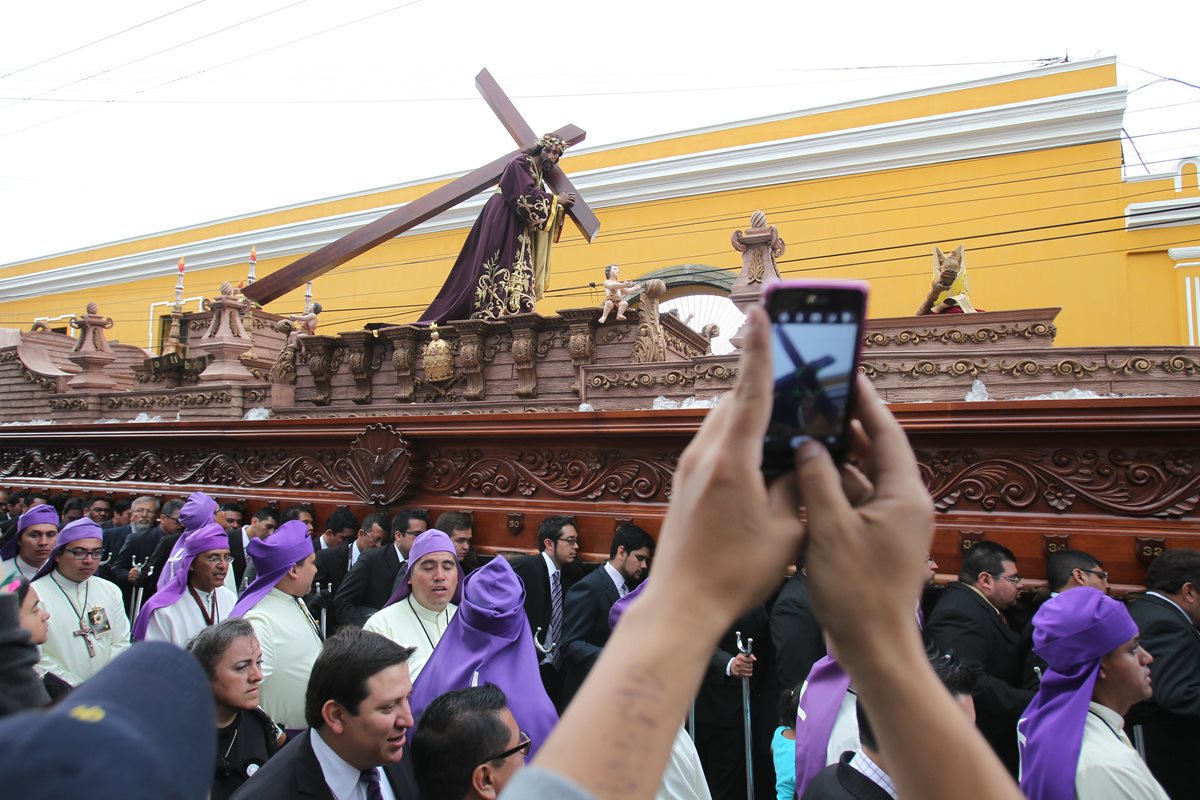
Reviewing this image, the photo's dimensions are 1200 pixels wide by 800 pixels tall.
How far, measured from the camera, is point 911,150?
41.7 feet

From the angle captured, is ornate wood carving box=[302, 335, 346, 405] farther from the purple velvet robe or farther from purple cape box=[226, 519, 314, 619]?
purple cape box=[226, 519, 314, 619]

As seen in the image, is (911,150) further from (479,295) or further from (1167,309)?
(479,295)

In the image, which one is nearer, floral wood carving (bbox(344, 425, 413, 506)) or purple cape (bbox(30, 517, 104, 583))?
purple cape (bbox(30, 517, 104, 583))

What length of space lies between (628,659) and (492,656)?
2916 millimetres

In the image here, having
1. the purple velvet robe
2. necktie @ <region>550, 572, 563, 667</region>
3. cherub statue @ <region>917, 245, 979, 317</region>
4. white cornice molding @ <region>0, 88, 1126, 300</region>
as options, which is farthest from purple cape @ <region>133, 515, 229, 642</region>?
white cornice molding @ <region>0, 88, 1126, 300</region>

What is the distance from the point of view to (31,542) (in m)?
5.52

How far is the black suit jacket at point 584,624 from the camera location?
464 centimetres

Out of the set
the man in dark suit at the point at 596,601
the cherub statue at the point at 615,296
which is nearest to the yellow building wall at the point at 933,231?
the cherub statue at the point at 615,296

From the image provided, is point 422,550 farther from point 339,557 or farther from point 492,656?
point 339,557

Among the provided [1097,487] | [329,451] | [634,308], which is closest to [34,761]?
[1097,487]

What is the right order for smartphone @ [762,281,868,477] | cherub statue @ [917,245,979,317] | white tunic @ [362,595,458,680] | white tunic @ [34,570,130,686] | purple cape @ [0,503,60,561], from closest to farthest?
smartphone @ [762,281,868,477]
white tunic @ [362,595,458,680]
white tunic @ [34,570,130,686]
purple cape @ [0,503,60,561]
cherub statue @ [917,245,979,317]

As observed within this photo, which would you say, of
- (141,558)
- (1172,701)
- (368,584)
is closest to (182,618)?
(368,584)

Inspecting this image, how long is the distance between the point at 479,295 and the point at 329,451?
2.13 meters

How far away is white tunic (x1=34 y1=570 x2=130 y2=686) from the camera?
448 cm
